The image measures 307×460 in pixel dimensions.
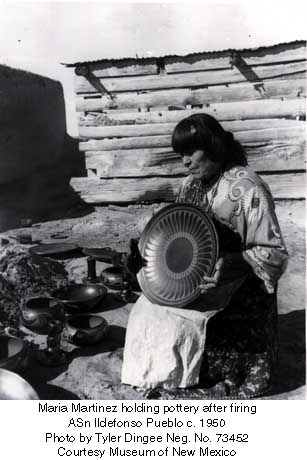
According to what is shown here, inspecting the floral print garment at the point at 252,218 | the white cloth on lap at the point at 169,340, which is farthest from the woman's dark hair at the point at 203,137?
the white cloth on lap at the point at 169,340

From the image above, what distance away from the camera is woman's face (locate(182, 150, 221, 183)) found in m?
2.99

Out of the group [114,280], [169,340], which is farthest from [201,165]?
[114,280]

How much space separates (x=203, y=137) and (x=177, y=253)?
0.76 metres

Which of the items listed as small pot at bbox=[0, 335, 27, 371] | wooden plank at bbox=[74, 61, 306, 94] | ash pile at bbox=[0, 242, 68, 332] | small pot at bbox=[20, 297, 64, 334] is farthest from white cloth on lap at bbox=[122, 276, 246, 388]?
wooden plank at bbox=[74, 61, 306, 94]

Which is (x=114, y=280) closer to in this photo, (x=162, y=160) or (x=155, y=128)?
(x=162, y=160)

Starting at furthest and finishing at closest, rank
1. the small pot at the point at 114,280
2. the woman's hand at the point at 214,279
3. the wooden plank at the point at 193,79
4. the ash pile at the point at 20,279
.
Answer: the wooden plank at the point at 193,79 < the small pot at the point at 114,280 < the ash pile at the point at 20,279 < the woman's hand at the point at 214,279

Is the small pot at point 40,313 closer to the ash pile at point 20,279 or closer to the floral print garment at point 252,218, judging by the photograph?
the ash pile at point 20,279

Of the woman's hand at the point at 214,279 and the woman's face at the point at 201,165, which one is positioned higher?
the woman's face at the point at 201,165

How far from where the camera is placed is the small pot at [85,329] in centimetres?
378

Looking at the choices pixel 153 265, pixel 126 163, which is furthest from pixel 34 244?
pixel 153 265

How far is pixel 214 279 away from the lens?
2.71m

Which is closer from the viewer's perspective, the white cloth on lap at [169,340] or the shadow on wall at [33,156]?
the white cloth on lap at [169,340]

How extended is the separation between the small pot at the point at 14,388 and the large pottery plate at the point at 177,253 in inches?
36.4

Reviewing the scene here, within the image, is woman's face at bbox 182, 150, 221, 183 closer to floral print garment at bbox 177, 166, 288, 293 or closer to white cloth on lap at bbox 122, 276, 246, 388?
floral print garment at bbox 177, 166, 288, 293
